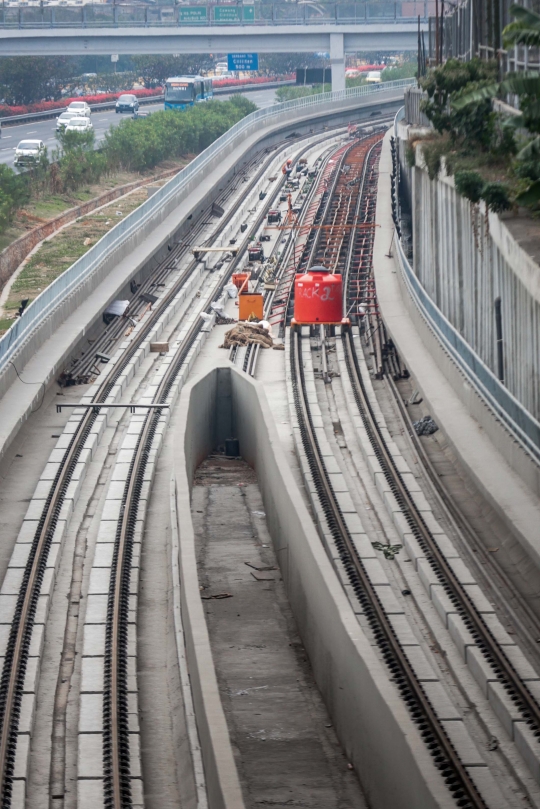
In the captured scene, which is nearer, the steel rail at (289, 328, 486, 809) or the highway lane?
the steel rail at (289, 328, 486, 809)

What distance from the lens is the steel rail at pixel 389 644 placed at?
11.2 meters

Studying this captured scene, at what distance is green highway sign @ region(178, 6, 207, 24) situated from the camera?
78.1 metres

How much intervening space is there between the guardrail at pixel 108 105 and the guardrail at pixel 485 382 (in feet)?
194

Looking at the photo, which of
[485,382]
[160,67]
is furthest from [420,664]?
[160,67]

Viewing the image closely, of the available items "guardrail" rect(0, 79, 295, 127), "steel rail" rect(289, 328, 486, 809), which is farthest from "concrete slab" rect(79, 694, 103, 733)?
"guardrail" rect(0, 79, 295, 127)

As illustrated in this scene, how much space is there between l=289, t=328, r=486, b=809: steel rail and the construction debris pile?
6.58m

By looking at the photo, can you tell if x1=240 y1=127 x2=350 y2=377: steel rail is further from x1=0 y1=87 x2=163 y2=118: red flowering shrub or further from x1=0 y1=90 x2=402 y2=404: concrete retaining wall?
x1=0 y1=87 x2=163 y2=118: red flowering shrub

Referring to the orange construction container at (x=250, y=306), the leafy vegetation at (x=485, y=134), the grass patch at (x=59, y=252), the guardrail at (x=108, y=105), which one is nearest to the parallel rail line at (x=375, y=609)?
the orange construction container at (x=250, y=306)

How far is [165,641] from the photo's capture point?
15.5 m

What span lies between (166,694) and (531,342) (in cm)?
828

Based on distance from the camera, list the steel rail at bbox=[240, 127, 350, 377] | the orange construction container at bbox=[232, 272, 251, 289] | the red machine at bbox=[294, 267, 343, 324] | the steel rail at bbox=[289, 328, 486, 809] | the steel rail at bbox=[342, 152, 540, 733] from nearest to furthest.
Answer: the steel rail at bbox=[289, 328, 486, 809] < the steel rail at bbox=[342, 152, 540, 733] < the steel rail at bbox=[240, 127, 350, 377] < the red machine at bbox=[294, 267, 343, 324] < the orange construction container at bbox=[232, 272, 251, 289]

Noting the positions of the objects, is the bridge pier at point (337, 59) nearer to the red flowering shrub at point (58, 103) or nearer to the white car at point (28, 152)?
the red flowering shrub at point (58, 103)

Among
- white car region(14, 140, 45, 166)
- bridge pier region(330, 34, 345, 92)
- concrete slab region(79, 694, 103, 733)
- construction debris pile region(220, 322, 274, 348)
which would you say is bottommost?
concrete slab region(79, 694, 103, 733)

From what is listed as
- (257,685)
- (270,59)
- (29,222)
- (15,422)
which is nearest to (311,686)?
(257,685)
